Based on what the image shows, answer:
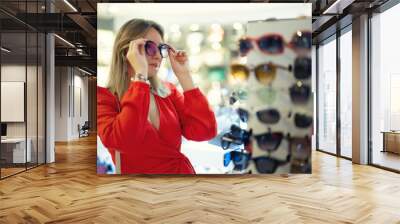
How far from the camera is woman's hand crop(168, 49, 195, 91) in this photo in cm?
657

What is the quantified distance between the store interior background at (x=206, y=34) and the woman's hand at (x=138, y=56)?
Answer: 0.32 m

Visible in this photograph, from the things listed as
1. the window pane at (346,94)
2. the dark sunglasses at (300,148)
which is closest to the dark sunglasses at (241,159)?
the dark sunglasses at (300,148)

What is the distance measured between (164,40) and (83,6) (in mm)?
4197

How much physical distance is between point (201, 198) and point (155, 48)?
2.79 m

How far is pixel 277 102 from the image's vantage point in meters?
6.61

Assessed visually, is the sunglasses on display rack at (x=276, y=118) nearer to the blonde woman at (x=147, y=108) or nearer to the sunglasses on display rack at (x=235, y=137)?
the sunglasses on display rack at (x=235, y=137)

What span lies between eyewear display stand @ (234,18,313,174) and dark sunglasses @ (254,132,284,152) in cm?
2

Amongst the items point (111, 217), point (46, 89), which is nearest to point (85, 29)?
point (46, 89)

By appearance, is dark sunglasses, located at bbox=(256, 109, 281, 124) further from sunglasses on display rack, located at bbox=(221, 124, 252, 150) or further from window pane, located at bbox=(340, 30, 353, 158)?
window pane, located at bbox=(340, 30, 353, 158)

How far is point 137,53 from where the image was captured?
6516mm

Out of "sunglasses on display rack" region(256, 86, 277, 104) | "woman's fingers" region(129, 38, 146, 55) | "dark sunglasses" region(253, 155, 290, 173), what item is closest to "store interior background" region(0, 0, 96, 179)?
"woman's fingers" region(129, 38, 146, 55)

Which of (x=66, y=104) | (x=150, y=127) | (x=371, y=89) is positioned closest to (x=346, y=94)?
(x=371, y=89)

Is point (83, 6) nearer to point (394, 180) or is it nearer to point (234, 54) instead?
point (234, 54)

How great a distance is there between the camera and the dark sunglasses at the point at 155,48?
6.56 m
